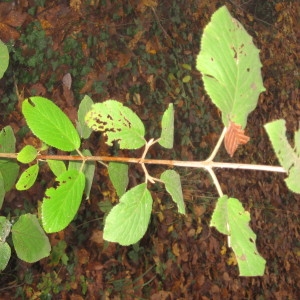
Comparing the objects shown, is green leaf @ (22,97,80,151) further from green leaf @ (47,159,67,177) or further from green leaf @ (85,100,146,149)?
green leaf @ (47,159,67,177)

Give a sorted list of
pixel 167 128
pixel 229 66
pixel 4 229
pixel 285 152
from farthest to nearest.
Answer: pixel 4 229 < pixel 167 128 < pixel 229 66 < pixel 285 152

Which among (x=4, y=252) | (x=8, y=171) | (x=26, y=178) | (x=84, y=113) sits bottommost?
(x=4, y=252)

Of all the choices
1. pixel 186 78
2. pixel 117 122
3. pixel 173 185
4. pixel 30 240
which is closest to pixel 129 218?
pixel 173 185

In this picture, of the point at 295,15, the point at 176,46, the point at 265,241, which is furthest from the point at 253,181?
the point at 295,15

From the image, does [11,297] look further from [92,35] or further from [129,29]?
[129,29]

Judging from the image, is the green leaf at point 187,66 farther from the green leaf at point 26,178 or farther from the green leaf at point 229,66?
the green leaf at point 229,66

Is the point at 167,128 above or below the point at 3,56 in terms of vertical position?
below

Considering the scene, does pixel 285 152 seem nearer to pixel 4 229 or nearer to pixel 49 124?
pixel 49 124

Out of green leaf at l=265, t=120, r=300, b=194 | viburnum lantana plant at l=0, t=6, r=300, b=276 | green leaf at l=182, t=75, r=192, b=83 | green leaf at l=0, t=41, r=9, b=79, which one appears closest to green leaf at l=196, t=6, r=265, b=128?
viburnum lantana plant at l=0, t=6, r=300, b=276
